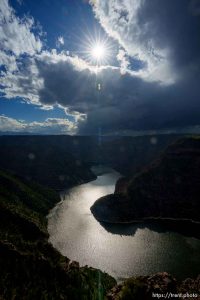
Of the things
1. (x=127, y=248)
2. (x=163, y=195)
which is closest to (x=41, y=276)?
(x=127, y=248)

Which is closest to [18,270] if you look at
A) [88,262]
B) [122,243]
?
[88,262]

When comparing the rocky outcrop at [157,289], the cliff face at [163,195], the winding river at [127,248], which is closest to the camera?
the rocky outcrop at [157,289]

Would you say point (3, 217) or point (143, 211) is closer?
point (3, 217)

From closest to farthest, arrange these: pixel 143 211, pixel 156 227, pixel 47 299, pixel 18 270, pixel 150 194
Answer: pixel 47 299 → pixel 18 270 → pixel 156 227 → pixel 143 211 → pixel 150 194

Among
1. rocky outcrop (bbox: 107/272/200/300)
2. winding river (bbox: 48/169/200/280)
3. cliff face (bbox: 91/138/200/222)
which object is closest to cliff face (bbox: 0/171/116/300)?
winding river (bbox: 48/169/200/280)

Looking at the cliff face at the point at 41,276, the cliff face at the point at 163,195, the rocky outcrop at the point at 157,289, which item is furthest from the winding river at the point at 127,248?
the rocky outcrop at the point at 157,289

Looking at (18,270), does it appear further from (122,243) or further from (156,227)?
(156,227)

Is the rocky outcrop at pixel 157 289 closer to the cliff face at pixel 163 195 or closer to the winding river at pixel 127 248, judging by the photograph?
the winding river at pixel 127 248
